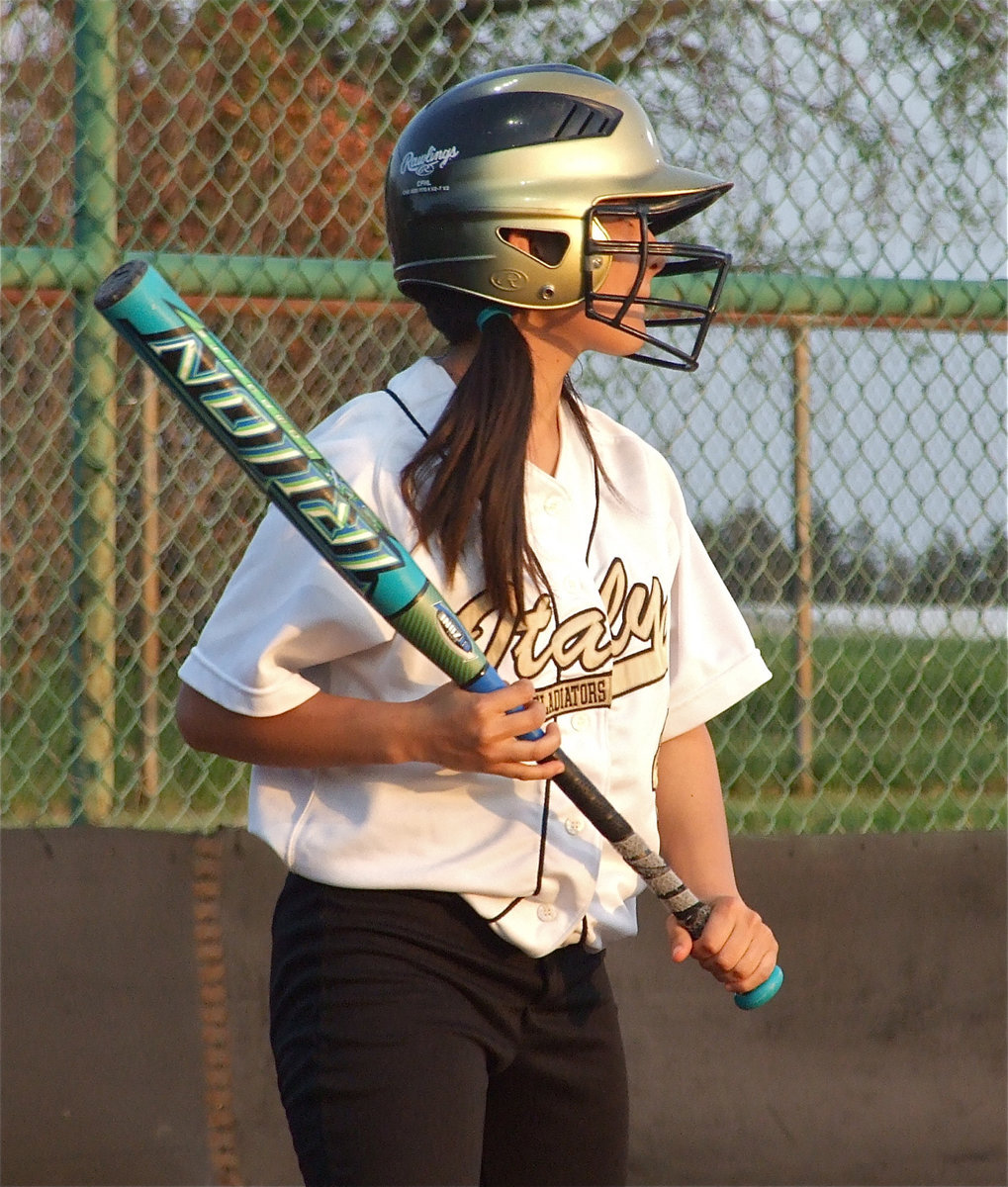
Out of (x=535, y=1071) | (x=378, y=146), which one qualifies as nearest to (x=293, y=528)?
(x=535, y=1071)

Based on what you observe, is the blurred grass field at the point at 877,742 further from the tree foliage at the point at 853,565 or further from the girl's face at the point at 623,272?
the girl's face at the point at 623,272

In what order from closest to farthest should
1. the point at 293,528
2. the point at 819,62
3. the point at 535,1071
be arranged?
the point at 293,528 → the point at 535,1071 → the point at 819,62

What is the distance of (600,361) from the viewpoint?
12.6ft

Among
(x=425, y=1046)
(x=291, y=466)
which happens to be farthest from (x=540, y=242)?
(x=425, y=1046)

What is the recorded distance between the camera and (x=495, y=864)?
2.19 m

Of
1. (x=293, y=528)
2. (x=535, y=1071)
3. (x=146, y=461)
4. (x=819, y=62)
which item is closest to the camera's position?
(x=293, y=528)

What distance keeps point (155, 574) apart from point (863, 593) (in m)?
1.76

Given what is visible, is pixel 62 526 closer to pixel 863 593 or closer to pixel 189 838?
pixel 189 838

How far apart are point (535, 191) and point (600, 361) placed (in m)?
1.50

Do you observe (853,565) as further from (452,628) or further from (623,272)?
(452,628)

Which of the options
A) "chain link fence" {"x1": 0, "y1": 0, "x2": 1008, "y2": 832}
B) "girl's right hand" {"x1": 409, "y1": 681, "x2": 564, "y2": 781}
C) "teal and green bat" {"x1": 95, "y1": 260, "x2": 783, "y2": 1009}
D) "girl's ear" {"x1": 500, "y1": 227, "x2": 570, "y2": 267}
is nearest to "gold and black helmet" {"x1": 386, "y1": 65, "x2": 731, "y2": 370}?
"girl's ear" {"x1": 500, "y1": 227, "x2": 570, "y2": 267}

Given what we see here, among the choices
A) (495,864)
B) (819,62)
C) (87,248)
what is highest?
(819,62)

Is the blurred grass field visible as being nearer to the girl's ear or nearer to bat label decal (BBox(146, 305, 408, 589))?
the girl's ear

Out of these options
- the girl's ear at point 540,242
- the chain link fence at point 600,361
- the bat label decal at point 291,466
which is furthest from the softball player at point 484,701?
the chain link fence at point 600,361
